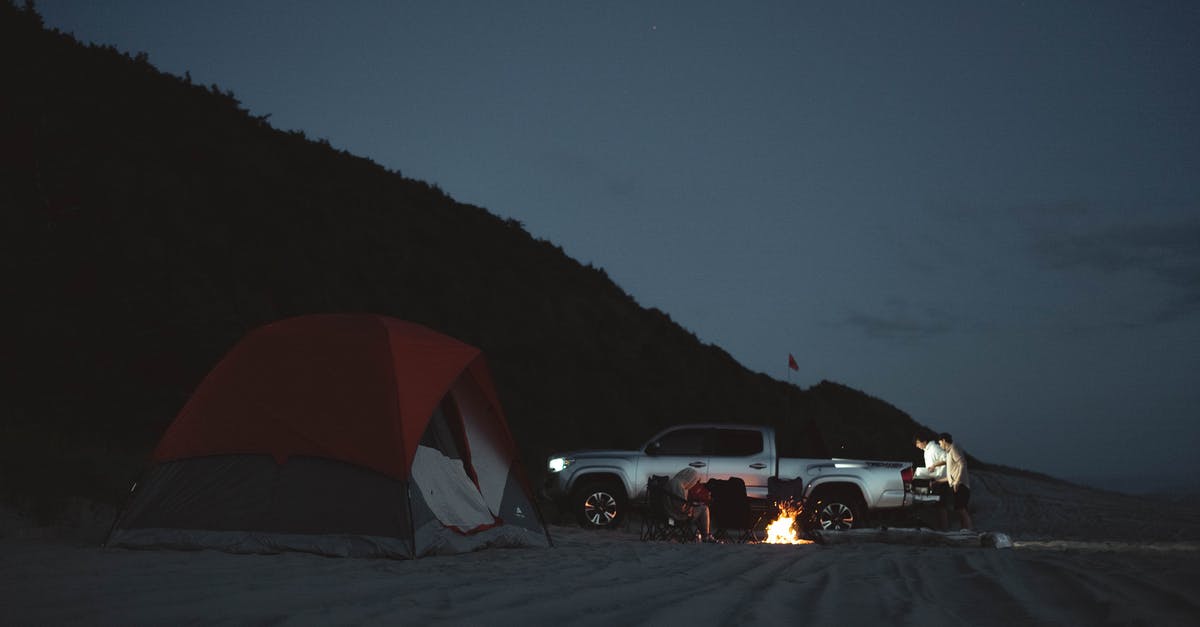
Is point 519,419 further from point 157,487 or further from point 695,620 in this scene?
point 695,620

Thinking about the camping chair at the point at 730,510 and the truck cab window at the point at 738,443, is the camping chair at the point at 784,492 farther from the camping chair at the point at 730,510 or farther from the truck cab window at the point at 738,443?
the truck cab window at the point at 738,443

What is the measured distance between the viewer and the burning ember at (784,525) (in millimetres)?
11250

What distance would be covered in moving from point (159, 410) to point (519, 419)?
9486 mm

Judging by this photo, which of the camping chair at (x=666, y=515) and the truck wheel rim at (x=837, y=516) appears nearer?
the camping chair at (x=666, y=515)

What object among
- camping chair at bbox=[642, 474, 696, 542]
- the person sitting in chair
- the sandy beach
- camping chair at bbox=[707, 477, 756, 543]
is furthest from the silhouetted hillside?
the person sitting in chair

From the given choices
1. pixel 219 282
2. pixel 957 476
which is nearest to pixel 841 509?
pixel 957 476

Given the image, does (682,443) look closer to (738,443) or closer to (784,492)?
(738,443)

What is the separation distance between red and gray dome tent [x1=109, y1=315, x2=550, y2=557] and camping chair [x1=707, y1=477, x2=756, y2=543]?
3525 mm

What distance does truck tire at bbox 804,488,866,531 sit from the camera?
12.3m

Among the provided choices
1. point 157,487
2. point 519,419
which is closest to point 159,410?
point 157,487

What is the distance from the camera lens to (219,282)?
61.9 feet

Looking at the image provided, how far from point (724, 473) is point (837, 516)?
5.45 feet

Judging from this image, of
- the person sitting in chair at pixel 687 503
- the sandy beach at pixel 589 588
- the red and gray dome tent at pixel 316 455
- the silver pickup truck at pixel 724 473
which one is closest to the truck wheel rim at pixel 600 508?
the silver pickup truck at pixel 724 473

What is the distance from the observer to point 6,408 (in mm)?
11156
